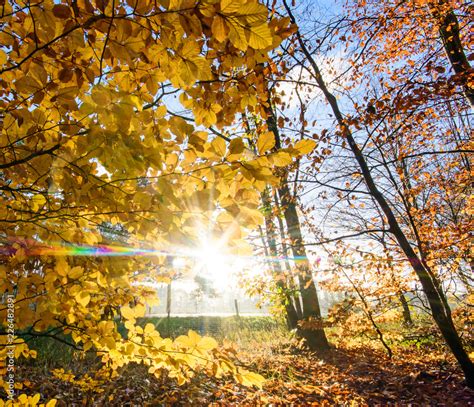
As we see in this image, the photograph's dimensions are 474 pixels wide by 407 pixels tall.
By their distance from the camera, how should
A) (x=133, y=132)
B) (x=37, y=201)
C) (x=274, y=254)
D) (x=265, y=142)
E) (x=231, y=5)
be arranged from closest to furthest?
(x=231, y=5), (x=265, y=142), (x=133, y=132), (x=37, y=201), (x=274, y=254)

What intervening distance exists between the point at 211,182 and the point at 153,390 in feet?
16.8

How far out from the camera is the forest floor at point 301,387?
4.30 metres

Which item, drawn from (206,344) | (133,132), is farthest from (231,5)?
(206,344)

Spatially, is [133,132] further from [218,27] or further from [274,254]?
[274,254]

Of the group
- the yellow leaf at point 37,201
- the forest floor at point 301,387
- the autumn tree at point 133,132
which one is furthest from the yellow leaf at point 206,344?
the forest floor at point 301,387

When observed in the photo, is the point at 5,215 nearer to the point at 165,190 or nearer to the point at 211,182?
the point at 165,190

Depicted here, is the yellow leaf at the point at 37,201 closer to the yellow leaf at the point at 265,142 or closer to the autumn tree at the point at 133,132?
the autumn tree at the point at 133,132

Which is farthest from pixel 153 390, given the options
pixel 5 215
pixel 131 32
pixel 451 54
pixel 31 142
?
pixel 451 54

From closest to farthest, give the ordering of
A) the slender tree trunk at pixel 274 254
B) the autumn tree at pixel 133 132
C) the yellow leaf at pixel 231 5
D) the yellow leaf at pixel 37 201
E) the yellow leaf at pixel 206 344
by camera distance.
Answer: the yellow leaf at pixel 231 5, the autumn tree at pixel 133 132, the yellow leaf at pixel 206 344, the yellow leaf at pixel 37 201, the slender tree trunk at pixel 274 254

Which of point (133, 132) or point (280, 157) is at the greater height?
point (133, 132)

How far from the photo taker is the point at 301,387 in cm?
486

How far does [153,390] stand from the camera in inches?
187

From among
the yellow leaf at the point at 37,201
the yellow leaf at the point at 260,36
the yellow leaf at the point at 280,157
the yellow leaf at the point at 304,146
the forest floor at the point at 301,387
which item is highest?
the yellow leaf at the point at 260,36

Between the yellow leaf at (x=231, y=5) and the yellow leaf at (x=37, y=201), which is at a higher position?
the yellow leaf at (x=231, y=5)
